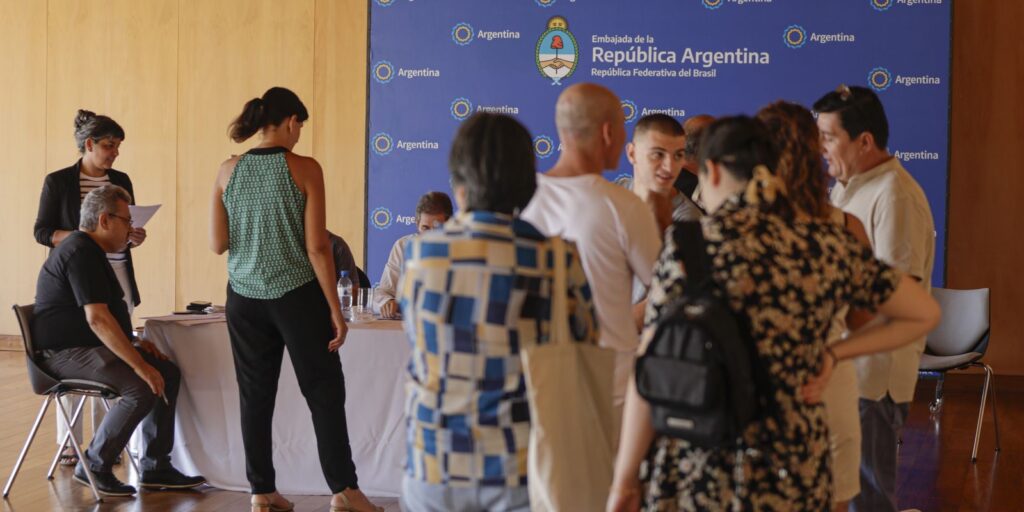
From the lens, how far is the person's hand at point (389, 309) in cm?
518

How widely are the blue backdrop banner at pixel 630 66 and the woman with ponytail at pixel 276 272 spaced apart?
12.3ft

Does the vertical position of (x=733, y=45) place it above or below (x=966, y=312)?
above

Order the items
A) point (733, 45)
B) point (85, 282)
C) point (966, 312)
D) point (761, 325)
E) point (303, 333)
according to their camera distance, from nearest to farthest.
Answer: point (761, 325), point (303, 333), point (85, 282), point (966, 312), point (733, 45)

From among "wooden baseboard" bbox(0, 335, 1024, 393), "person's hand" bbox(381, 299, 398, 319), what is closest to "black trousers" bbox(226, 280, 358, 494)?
"person's hand" bbox(381, 299, 398, 319)

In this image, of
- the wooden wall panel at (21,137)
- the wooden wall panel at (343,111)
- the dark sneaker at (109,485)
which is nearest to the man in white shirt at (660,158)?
the dark sneaker at (109,485)

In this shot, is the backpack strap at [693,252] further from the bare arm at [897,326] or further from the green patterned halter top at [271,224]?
the green patterned halter top at [271,224]

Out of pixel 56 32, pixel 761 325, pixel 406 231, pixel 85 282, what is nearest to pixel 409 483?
pixel 761 325

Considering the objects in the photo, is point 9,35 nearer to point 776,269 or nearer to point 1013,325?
point 1013,325

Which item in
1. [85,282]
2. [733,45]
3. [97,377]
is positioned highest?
[733,45]

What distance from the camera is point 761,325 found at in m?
2.04

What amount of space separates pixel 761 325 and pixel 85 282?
145 inches

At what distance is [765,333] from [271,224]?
2743 mm

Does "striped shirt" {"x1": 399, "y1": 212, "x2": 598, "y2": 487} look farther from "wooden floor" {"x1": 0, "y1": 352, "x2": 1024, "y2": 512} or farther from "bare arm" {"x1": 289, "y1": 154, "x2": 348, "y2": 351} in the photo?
"wooden floor" {"x1": 0, "y1": 352, "x2": 1024, "y2": 512}

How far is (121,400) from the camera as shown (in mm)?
4957
